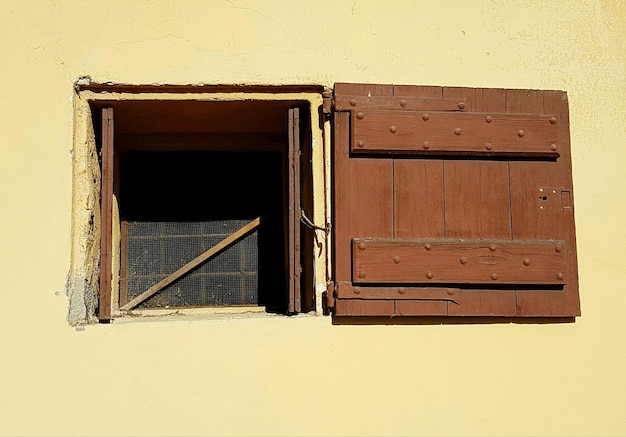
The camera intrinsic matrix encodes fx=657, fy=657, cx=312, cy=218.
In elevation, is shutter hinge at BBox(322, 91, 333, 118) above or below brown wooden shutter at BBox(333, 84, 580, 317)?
above

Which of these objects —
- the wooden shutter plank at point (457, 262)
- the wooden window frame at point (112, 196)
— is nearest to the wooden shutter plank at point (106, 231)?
the wooden window frame at point (112, 196)

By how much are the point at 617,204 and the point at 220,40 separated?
60.9 inches

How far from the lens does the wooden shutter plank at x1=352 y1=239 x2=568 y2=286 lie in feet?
7.23

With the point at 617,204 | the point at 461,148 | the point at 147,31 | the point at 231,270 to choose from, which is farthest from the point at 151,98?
the point at 617,204

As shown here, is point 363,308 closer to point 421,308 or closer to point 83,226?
point 421,308

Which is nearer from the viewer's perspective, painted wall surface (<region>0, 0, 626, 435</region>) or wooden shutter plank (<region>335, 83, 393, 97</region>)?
painted wall surface (<region>0, 0, 626, 435</region>)

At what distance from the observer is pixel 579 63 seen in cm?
245

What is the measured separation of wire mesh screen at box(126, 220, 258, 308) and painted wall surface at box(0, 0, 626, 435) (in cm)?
63

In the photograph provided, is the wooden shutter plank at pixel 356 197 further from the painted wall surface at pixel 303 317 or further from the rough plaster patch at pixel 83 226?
the rough plaster patch at pixel 83 226

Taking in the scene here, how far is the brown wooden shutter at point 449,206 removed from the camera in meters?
2.22

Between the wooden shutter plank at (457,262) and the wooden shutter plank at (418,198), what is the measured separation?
0.05m

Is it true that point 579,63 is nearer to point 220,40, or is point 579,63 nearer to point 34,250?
point 220,40

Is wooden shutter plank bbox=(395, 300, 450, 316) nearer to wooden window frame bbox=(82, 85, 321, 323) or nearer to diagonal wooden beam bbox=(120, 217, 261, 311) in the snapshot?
wooden window frame bbox=(82, 85, 321, 323)

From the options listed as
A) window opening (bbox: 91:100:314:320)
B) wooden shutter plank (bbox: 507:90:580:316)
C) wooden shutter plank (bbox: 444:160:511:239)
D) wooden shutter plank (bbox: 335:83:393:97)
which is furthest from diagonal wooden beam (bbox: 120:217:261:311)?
wooden shutter plank (bbox: 507:90:580:316)
